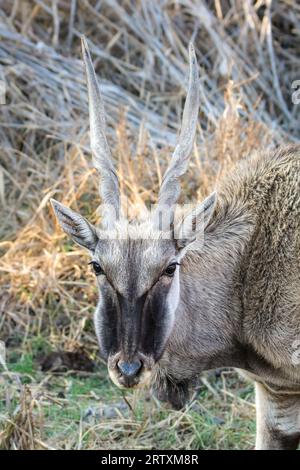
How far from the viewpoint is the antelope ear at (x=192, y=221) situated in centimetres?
485

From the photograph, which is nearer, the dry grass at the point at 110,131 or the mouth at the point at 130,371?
the mouth at the point at 130,371

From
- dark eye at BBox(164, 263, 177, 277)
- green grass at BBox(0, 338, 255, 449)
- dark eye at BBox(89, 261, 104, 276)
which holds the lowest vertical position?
green grass at BBox(0, 338, 255, 449)

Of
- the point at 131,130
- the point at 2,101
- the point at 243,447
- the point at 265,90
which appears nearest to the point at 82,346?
the point at 243,447

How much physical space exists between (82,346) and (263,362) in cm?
211

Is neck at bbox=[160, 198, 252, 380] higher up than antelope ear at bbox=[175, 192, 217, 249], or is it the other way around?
antelope ear at bbox=[175, 192, 217, 249]

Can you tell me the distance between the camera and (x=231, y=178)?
5.61 metres

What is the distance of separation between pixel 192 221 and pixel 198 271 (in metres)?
0.42

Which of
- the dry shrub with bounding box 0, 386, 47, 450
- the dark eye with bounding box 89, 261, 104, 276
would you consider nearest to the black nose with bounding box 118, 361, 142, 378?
the dark eye with bounding box 89, 261, 104, 276

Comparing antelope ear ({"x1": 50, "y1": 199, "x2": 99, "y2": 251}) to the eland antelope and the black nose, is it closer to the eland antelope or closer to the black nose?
the eland antelope

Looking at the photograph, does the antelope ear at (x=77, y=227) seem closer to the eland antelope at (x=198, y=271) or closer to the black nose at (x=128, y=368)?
the eland antelope at (x=198, y=271)

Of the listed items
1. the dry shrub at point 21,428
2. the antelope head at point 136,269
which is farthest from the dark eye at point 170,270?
the dry shrub at point 21,428

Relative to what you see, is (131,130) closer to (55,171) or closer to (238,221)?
(55,171)

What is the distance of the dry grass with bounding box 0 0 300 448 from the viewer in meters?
6.39

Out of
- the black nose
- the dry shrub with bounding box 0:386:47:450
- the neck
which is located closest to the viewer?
the black nose
